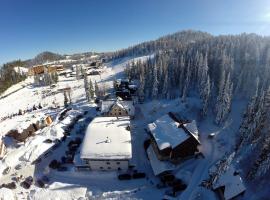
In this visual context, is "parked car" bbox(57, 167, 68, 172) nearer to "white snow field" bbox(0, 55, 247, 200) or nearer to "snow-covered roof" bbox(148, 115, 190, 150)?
"white snow field" bbox(0, 55, 247, 200)

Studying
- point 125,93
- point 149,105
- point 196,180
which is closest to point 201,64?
point 149,105

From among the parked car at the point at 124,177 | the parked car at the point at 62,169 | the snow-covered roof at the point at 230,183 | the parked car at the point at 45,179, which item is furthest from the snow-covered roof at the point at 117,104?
the snow-covered roof at the point at 230,183

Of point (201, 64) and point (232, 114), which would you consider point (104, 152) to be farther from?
point (201, 64)

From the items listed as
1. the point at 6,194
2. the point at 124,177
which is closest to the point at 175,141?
the point at 124,177

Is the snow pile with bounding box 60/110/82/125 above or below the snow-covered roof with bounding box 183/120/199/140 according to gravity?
below

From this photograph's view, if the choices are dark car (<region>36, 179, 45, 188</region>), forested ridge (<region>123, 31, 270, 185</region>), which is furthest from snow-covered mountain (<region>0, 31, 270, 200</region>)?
dark car (<region>36, 179, 45, 188</region>)

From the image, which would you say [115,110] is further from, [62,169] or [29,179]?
[29,179]
